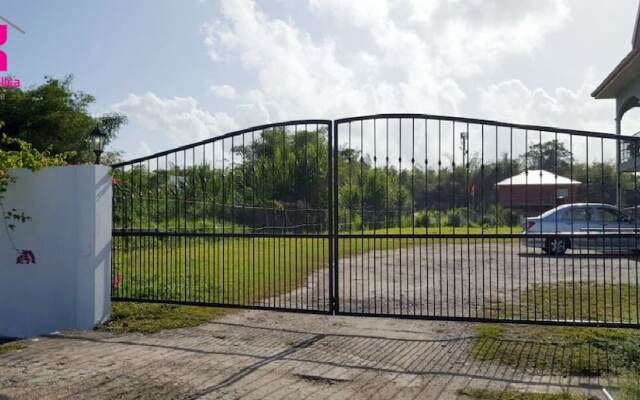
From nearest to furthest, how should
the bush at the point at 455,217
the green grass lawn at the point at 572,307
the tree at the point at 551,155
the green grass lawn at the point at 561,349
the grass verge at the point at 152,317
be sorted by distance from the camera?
the green grass lawn at the point at 561,349
the tree at the point at 551,155
the bush at the point at 455,217
the green grass lawn at the point at 572,307
the grass verge at the point at 152,317

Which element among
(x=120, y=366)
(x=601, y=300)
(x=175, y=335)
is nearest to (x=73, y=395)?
(x=120, y=366)

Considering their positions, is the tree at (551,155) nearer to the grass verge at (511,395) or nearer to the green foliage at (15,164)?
the grass verge at (511,395)

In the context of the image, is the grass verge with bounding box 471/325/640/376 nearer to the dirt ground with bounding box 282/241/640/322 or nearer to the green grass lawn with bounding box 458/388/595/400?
the dirt ground with bounding box 282/241/640/322

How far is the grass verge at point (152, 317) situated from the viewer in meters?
6.56

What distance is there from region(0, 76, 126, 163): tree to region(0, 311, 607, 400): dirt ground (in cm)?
1197

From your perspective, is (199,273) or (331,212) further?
(199,273)

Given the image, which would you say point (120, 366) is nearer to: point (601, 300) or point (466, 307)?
point (466, 307)

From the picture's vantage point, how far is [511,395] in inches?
161

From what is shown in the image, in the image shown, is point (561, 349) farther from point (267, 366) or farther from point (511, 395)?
point (267, 366)

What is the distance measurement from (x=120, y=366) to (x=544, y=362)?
3914mm

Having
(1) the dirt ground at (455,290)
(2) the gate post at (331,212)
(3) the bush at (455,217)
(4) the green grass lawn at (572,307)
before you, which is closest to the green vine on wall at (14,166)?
(1) the dirt ground at (455,290)

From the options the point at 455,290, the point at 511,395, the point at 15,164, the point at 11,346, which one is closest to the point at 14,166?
the point at 15,164

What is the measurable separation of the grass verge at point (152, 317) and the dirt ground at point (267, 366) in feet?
0.89

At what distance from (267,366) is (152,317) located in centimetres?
277
